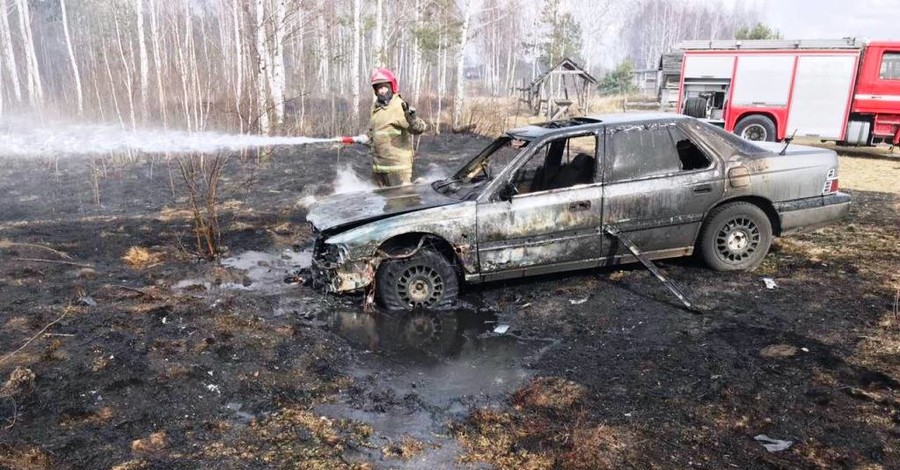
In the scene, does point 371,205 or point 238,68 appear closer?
point 371,205

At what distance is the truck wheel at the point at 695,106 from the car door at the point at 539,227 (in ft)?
42.1

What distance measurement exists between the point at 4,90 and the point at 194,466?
3374 centimetres

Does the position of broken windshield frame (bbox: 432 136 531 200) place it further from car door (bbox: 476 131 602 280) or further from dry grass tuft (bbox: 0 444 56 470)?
dry grass tuft (bbox: 0 444 56 470)

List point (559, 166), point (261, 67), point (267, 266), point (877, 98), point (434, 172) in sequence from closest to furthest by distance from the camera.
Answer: point (559, 166) → point (267, 266) → point (434, 172) → point (261, 67) → point (877, 98)

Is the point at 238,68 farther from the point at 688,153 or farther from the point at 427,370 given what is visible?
the point at 427,370

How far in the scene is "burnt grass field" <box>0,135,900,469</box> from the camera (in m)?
3.18

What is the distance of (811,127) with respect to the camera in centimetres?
1555

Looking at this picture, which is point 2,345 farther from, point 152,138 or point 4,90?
point 4,90

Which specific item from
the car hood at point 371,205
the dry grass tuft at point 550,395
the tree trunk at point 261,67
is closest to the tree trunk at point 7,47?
the tree trunk at point 261,67

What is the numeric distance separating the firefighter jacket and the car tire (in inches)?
82.1

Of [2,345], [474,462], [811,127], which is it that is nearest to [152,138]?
[2,345]

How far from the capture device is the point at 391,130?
689 cm

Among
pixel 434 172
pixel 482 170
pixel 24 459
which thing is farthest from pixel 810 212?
pixel 434 172

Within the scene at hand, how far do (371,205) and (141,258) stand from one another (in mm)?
2981
